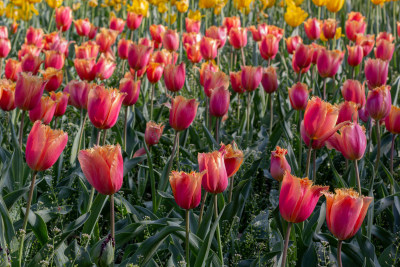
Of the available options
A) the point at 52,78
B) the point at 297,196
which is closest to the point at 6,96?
the point at 52,78

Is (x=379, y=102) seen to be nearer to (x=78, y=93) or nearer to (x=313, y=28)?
(x=78, y=93)

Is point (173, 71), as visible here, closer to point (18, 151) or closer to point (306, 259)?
point (18, 151)

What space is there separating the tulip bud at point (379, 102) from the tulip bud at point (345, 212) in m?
0.95

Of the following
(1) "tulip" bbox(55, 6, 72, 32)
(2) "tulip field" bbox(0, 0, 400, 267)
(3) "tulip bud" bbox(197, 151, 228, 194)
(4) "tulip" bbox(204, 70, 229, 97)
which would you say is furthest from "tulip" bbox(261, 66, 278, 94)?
(1) "tulip" bbox(55, 6, 72, 32)

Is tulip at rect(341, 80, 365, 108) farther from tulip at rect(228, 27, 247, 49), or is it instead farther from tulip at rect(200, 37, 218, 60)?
tulip at rect(228, 27, 247, 49)

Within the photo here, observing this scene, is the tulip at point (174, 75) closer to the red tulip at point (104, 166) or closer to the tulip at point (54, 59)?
the tulip at point (54, 59)

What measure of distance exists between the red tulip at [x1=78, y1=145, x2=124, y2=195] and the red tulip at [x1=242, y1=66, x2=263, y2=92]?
4.65 feet

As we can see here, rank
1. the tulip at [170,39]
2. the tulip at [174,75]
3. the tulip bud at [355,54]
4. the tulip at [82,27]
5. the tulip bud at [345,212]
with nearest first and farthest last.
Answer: the tulip bud at [345,212], the tulip at [174,75], the tulip bud at [355,54], the tulip at [170,39], the tulip at [82,27]

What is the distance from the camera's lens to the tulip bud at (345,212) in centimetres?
127

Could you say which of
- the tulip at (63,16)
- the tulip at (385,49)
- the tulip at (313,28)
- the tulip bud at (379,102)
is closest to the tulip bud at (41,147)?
the tulip bud at (379,102)

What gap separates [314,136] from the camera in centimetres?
172

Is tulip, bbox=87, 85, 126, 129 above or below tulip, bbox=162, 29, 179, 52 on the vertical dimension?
above

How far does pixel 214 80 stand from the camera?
251cm

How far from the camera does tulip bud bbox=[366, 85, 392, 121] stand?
2.14 meters
